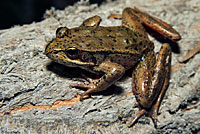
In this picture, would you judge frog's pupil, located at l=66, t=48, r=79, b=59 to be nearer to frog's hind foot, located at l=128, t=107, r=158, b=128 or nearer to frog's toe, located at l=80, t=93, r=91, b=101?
frog's toe, located at l=80, t=93, r=91, b=101

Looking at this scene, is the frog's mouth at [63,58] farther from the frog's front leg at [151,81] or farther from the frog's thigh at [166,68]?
the frog's thigh at [166,68]

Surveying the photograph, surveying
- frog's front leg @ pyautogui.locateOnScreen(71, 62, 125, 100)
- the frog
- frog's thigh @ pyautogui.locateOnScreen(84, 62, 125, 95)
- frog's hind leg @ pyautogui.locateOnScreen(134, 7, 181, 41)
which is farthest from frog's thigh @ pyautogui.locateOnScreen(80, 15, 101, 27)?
frog's thigh @ pyautogui.locateOnScreen(84, 62, 125, 95)

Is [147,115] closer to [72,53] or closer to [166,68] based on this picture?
[166,68]

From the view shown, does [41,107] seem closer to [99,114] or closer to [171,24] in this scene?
[99,114]

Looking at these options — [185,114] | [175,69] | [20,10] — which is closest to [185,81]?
[175,69]

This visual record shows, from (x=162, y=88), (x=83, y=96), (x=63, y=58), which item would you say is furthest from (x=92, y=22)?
(x=162, y=88)

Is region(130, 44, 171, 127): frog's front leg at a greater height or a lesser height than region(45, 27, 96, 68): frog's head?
lesser
